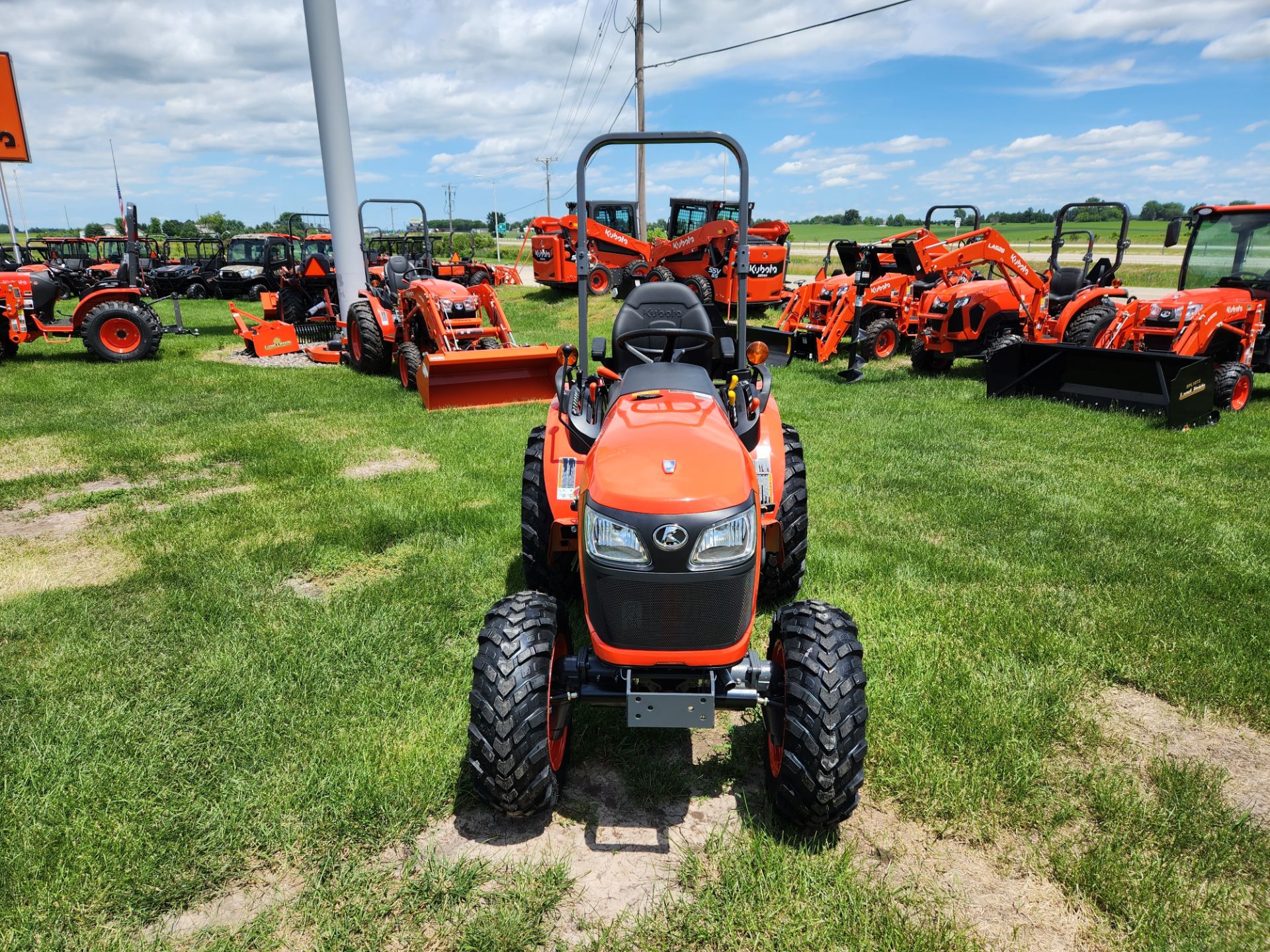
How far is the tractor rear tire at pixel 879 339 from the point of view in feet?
37.8

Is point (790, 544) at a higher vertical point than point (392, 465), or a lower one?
higher

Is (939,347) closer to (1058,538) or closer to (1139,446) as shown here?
(1139,446)

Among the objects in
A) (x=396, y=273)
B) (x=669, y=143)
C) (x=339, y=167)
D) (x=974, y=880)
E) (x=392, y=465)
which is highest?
(x=339, y=167)

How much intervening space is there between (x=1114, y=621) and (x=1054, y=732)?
109 cm

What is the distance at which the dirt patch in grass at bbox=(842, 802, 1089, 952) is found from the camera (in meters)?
2.22

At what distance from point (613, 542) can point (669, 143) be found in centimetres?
216

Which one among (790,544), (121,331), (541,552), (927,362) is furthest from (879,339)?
(121,331)

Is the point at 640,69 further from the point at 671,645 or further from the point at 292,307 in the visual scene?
the point at 671,645

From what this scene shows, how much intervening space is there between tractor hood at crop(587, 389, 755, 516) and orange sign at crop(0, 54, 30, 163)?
20527 mm

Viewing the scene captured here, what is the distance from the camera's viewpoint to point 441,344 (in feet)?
29.6

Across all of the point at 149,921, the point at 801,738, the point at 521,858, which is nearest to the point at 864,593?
the point at 801,738

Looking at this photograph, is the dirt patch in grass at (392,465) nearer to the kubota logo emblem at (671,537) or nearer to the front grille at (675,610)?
the front grille at (675,610)

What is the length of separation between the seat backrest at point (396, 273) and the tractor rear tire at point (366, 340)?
51 centimetres

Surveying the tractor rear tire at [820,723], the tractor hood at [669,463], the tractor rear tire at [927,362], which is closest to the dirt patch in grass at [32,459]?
the tractor hood at [669,463]
